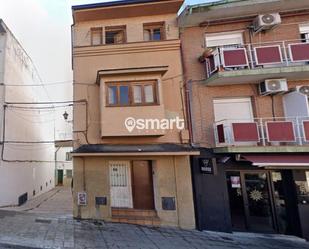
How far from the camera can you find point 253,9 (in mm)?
9500

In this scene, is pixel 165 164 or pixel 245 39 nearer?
pixel 165 164

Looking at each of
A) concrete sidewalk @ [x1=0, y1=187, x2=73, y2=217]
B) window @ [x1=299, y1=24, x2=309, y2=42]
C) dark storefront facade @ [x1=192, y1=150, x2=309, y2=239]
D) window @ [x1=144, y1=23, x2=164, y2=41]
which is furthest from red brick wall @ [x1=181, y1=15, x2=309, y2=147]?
concrete sidewalk @ [x1=0, y1=187, x2=73, y2=217]

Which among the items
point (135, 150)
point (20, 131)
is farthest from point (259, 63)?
point (20, 131)

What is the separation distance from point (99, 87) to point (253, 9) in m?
7.46

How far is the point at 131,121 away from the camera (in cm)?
892

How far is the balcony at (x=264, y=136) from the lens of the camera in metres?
8.08

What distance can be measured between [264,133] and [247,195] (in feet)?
8.49

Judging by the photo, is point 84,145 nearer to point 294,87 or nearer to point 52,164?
point 294,87

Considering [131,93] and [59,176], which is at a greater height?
[131,93]

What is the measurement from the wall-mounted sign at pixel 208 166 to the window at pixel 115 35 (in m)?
6.63

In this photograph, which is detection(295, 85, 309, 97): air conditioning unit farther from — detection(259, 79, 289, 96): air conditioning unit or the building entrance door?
the building entrance door

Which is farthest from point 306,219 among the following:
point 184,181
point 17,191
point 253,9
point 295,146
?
point 17,191

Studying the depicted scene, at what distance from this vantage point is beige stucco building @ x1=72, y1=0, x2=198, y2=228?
8859 millimetres

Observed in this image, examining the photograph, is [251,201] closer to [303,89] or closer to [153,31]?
[303,89]
